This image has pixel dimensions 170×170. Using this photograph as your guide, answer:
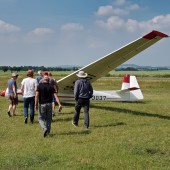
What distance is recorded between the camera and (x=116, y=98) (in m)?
17.8

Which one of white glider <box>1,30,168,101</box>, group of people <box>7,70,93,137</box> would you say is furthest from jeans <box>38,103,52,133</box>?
white glider <box>1,30,168,101</box>

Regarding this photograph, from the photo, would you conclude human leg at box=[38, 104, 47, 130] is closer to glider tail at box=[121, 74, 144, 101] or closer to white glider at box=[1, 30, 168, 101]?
white glider at box=[1, 30, 168, 101]

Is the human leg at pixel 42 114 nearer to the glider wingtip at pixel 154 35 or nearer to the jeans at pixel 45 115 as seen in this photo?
the jeans at pixel 45 115

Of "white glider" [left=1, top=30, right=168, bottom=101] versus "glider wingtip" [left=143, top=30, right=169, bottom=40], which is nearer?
"glider wingtip" [left=143, top=30, right=169, bottom=40]

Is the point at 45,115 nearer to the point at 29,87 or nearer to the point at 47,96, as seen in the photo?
the point at 47,96

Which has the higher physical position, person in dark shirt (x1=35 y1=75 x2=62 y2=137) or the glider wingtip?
the glider wingtip

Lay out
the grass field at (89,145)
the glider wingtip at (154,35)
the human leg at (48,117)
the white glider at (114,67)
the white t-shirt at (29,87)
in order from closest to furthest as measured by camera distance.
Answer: the grass field at (89,145) < the human leg at (48,117) < the glider wingtip at (154,35) < the white t-shirt at (29,87) < the white glider at (114,67)

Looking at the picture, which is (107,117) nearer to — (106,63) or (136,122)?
(136,122)

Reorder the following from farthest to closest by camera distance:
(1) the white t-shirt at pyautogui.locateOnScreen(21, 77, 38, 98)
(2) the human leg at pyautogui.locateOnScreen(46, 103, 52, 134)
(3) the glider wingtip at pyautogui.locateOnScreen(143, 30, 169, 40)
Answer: (1) the white t-shirt at pyautogui.locateOnScreen(21, 77, 38, 98)
(3) the glider wingtip at pyautogui.locateOnScreen(143, 30, 169, 40)
(2) the human leg at pyautogui.locateOnScreen(46, 103, 52, 134)

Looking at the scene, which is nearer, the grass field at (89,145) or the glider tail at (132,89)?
the grass field at (89,145)

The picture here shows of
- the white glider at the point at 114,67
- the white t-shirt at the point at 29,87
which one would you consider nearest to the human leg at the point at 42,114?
the white t-shirt at the point at 29,87

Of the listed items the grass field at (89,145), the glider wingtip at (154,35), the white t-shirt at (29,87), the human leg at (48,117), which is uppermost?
the glider wingtip at (154,35)

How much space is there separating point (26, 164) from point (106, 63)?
27.8 ft

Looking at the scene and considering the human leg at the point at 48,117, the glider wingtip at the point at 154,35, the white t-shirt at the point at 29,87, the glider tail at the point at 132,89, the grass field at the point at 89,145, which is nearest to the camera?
the grass field at the point at 89,145
